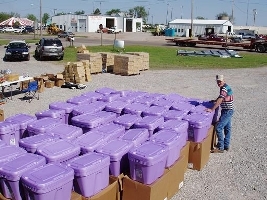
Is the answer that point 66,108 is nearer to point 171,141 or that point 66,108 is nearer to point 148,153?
point 171,141

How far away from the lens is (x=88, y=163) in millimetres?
5328

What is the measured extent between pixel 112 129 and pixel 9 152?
221 cm

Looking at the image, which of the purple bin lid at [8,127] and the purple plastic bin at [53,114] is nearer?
the purple bin lid at [8,127]

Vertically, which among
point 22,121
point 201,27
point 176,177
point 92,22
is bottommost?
point 176,177

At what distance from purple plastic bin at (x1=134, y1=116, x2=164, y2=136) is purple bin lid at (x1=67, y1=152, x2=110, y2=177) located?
74.9 inches

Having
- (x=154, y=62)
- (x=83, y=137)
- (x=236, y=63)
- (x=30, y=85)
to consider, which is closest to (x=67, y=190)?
(x=83, y=137)

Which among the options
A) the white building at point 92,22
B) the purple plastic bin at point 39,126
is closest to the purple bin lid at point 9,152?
the purple plastic bin at point 39,126

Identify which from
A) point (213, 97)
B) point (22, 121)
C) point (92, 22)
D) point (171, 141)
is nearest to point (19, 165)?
point (22, 121)

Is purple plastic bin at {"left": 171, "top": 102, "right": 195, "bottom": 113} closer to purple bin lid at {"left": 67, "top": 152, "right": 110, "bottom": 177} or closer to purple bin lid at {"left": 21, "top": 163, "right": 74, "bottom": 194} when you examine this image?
purple bin lid at {"left": 67, "top": 152, "right": 110, "bottom": 177}

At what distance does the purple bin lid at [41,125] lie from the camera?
6971 millimetres

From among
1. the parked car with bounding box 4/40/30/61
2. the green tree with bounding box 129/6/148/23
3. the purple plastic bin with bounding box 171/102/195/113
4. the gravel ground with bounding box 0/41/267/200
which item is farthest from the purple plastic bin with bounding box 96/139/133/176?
the green tree with bounding box 129/6/148/23

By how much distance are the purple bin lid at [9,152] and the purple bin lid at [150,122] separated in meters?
2.67

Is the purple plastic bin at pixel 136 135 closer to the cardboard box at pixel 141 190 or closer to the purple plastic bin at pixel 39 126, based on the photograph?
the cardboard box at pixel 141 190

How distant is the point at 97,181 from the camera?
212 inches
